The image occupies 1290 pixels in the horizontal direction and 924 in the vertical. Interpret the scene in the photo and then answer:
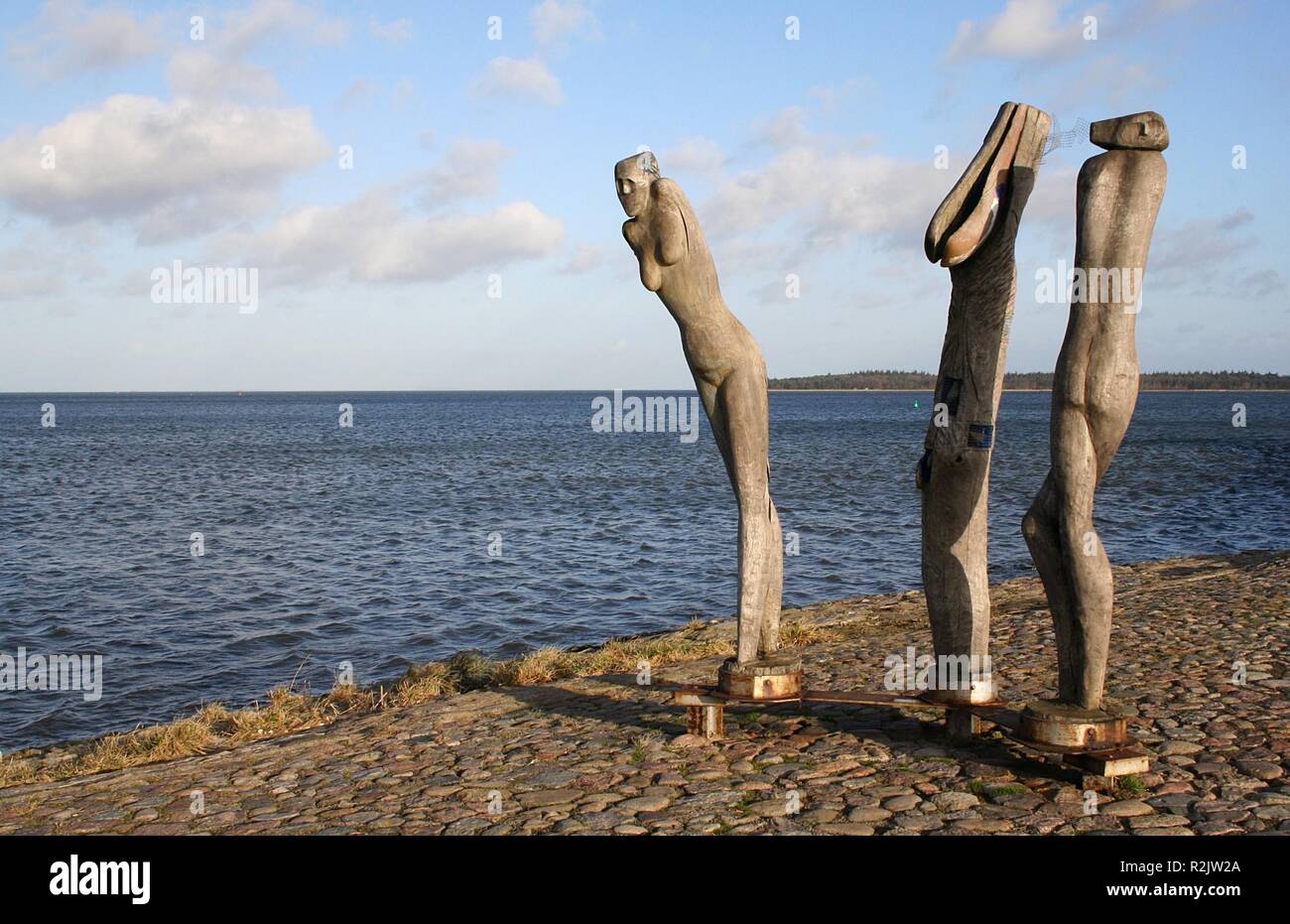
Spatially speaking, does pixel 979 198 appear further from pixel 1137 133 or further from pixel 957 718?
pixel 957 718

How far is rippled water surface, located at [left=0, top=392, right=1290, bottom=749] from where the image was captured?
1766 cm

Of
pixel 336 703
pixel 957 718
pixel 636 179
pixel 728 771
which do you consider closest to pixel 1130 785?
pixel 957 718

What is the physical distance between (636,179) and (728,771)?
3987mm

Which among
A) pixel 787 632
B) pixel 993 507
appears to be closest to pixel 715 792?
pixel 787 632

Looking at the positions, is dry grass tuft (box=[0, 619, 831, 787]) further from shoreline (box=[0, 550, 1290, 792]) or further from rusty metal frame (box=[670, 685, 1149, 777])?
rusty metal frame (box=[670, 685, 1149, 777])

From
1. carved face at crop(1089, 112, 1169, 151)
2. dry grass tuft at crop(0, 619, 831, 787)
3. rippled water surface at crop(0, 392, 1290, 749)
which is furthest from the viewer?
rippled water surface at crop(0, 392, 1290, 749)

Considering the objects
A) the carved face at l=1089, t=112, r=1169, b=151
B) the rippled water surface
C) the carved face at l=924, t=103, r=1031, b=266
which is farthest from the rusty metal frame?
the rippled water surface

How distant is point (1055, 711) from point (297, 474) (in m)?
48.5

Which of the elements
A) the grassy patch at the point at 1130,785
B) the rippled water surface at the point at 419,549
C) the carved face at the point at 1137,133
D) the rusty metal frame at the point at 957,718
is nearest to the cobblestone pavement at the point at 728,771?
the grassy patch at the point at 1130,785

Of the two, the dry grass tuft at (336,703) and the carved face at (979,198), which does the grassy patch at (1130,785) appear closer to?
the carved face at (979,198)

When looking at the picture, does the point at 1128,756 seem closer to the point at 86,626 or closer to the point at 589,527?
the point at 86,626

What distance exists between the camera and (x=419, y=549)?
27609 mm

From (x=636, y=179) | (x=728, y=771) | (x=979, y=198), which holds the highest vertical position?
(x=636, y=179)

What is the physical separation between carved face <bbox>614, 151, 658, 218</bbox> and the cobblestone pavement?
12.4ft
